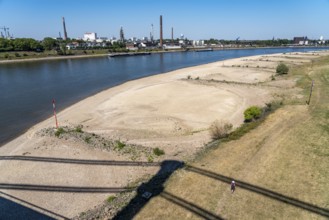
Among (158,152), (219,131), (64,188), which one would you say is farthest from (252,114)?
(64,188)

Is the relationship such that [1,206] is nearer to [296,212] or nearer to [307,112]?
[296,212]

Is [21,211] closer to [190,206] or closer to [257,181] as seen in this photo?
[190,206]

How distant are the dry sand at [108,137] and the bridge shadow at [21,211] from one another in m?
0.23

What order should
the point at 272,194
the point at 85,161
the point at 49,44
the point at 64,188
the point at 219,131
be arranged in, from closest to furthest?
the point at 272,194, the point at 64,188, the point at 85,161, the point at 219,131, the point at 49,44

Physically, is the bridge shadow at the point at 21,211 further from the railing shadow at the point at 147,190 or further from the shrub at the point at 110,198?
the railing shadow at the point at 147,190

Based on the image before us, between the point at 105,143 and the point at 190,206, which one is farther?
the point at 105,143

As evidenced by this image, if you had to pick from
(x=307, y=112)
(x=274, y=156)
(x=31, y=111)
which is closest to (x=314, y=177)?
(x=274, y=156)

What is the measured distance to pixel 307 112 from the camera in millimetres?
23859

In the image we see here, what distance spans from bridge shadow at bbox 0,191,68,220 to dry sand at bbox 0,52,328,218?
0.75 feet

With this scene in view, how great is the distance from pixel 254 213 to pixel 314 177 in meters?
4.68

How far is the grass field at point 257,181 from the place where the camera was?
10.7 m

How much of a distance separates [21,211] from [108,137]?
391 inches

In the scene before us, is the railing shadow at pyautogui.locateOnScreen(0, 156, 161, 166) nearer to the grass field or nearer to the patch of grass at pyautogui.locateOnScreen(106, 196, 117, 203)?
the patch of grass at pyautogui.locateOnScreen(106, 196, 117, 203)

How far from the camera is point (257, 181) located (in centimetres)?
1267
